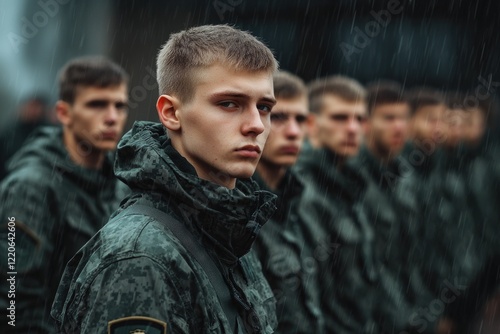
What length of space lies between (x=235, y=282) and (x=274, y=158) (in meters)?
2.85

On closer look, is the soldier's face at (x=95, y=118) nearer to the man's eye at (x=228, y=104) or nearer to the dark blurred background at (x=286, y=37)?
the man's eye at (x=228, y=104)

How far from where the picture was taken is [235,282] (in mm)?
2543

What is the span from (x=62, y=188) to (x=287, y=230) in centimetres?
144

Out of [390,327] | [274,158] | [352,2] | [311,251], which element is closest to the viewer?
[274,158]

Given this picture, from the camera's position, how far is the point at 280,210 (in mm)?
5250

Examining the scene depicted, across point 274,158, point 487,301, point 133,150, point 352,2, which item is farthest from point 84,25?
point 133,150

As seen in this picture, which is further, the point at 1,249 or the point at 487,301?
the point at 487,301

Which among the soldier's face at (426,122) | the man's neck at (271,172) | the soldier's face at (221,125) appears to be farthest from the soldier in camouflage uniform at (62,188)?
the soldier's face at (426,122)

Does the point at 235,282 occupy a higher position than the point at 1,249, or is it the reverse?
the point at 235,282

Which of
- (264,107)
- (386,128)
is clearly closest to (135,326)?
(264,107)

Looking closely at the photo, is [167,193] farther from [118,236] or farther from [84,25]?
[84,25]

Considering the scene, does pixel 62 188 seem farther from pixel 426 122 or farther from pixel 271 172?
pixel 426 122

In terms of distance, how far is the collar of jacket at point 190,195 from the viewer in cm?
245

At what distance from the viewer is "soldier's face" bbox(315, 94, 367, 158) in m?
6.76
